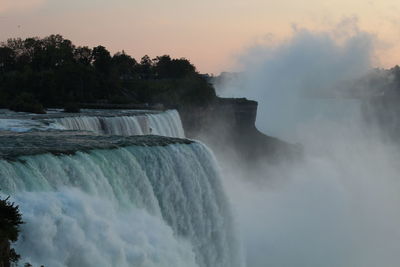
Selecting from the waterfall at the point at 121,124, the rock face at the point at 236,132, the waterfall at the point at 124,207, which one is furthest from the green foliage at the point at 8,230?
the rock face at the point at 236,132

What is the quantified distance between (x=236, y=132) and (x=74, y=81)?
49.7 feet

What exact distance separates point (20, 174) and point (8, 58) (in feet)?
208

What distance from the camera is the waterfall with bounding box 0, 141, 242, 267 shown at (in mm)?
12469

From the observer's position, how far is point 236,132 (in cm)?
6062

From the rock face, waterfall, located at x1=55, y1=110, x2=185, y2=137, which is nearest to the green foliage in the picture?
waterfall, located at x1=55, y1=110, x2=185, y2=137

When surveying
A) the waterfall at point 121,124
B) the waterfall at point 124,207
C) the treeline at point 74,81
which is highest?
the treeline at point 74,81

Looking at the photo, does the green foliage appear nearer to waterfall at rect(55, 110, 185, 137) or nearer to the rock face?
waterfall at rect(55, 110, 185, 137)

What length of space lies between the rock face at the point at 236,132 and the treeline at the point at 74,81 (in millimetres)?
1846

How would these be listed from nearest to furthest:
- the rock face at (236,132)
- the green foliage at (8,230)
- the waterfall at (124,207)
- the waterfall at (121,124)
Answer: the green foliage at (8,230), the waterfall at (124,207), the waterfall at (121,124), the rock face at (236,132)

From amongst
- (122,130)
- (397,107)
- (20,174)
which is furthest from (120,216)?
(397,107)

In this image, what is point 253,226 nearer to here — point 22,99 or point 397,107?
point 22,99

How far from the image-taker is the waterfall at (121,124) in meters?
28.8

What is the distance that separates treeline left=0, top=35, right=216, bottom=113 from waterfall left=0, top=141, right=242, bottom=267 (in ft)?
64.9

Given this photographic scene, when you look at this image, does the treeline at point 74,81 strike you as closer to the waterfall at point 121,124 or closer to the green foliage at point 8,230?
the waterfall at point 121,124
